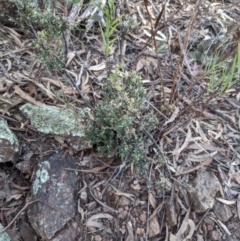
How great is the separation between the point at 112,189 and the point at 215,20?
1358mm

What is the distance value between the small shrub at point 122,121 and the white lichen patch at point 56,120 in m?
0.09

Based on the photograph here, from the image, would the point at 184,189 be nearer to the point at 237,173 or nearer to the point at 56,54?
the point at 237,173

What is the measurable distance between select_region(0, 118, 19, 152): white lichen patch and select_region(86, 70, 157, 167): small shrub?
345 mm

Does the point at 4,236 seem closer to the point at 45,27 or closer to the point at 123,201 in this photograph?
the point at 123,201

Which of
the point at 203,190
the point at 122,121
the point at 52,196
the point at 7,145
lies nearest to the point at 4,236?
the point at 52,196

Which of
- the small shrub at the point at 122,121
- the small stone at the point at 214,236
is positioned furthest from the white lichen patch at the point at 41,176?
the small stone at the point at 214,236

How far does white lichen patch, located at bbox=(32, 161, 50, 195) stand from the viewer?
1.62 metres

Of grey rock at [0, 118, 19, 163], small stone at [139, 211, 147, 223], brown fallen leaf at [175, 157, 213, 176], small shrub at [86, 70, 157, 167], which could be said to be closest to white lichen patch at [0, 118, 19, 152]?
grey rock at [0, 118, 19, 163]

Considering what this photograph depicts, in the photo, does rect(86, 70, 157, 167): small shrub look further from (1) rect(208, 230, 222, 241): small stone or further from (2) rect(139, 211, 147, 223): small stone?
(1) rect(208, 230, 222, 241): small stone

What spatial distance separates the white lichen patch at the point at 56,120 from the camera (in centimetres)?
171

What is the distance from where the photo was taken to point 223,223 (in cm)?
165

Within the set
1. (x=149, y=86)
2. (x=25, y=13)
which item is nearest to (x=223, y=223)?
(x=149, y=86)

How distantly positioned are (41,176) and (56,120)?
272mm

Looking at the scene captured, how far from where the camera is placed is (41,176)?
1.64 metres
